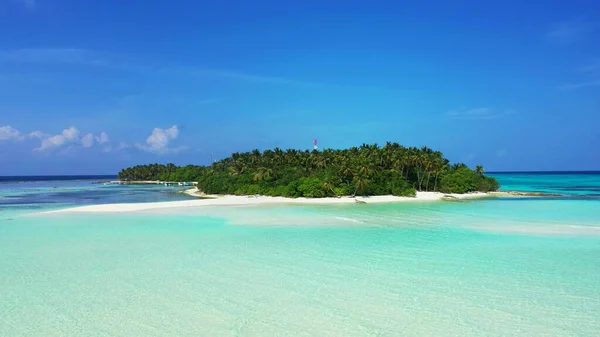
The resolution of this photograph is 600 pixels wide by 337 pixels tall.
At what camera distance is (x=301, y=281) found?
14961mm

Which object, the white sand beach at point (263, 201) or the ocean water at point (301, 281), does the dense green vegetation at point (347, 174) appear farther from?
the ocean water at point (301, 281)

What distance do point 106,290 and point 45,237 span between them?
1392 cm

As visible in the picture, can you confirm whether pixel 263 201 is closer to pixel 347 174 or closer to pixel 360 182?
pixel 347 174

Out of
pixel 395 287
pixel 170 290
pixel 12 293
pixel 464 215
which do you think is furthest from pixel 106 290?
pixel 464 215

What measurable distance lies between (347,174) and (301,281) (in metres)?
42.9

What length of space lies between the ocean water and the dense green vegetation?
97.0 ft

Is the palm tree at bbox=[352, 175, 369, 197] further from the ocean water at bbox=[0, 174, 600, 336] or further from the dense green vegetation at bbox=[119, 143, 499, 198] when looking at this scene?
the ocean water at bbox=[0, 174, 600, 336]

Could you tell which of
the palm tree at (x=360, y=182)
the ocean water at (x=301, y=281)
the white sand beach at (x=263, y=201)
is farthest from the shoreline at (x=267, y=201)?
the ocean water at (x=301, y=281)

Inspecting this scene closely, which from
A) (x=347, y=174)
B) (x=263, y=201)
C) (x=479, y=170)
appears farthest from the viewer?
(x=479, y=170)

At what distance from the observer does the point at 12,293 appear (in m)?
13.8

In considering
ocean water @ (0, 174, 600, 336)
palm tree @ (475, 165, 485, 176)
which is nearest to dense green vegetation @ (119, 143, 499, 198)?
palm tree @ (475, 165, 485, 176)

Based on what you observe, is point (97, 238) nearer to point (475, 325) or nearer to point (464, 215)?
point (475, 325)

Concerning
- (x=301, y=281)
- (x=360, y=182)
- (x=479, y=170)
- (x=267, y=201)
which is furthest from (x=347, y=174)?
(x=301, y=281)

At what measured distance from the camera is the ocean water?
11.0 metres
